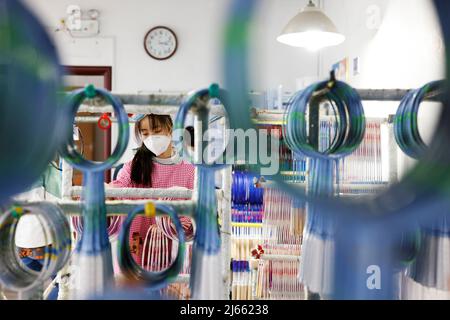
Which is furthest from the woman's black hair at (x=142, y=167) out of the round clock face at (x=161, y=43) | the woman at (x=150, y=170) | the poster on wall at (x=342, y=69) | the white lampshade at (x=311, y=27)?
the round clock face at (x=161, y=43)

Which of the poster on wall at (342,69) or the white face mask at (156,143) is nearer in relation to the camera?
the white face mask at (156,143)

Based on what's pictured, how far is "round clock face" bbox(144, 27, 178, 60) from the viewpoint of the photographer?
18.3ft

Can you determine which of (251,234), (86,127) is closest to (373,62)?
(251,234)

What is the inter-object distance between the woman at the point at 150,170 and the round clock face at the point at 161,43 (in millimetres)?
3578

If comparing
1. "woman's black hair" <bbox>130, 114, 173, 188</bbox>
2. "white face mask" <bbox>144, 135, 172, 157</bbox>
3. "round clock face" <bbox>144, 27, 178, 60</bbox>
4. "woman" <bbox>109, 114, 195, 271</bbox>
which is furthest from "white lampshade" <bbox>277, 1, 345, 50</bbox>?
"round clock face" <bbox>144, 27, 178, 60</bbox>

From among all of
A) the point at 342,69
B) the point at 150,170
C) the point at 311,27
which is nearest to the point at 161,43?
the point at 342,69

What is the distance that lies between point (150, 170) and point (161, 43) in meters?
3.73

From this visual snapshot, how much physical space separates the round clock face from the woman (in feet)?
11.7

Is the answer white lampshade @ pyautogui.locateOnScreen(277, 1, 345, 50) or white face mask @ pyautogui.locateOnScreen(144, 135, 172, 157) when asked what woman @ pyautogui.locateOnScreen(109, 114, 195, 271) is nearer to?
white face mask @ pyautogui.locateOnScreen(144, 135, 172, 157)

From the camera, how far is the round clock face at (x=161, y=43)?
5.57 meters

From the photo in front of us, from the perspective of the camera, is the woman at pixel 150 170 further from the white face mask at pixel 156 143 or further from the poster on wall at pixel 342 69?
the poster on wall at pixel 342 69

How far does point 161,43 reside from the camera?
5.59 meters

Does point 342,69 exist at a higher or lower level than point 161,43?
lower

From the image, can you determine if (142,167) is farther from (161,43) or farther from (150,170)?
(161,43)
